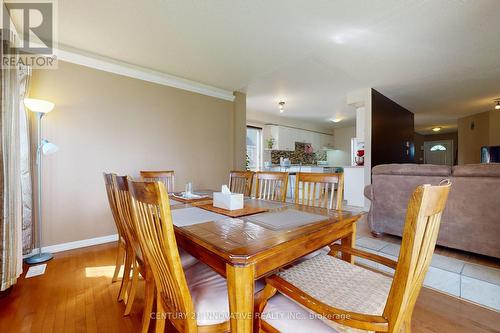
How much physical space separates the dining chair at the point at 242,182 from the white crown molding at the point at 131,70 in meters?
2.00

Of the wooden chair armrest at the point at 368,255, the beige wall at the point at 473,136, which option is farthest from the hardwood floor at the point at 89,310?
the beige wall at the point at 473,136

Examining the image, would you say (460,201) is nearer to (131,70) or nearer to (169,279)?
(169,279)

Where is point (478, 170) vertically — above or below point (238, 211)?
above

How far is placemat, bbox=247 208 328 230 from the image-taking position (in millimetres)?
1136

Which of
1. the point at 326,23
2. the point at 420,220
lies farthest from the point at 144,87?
the point at 420,220

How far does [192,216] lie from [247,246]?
587 mm

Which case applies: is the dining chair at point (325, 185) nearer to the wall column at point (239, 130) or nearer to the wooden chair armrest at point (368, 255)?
the wooden chair armrest at point (368, 255)

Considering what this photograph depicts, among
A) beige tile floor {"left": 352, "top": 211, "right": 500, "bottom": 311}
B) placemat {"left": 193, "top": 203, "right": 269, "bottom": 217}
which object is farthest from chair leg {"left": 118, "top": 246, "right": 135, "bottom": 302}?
beige tile floor {"left": 352, "top": 211, "right": 500, "bottom": 311}

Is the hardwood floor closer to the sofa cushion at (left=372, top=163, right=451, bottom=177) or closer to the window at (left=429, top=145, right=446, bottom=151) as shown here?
the sofa cushion at (left=372, top=163, right=451, bottom=177)

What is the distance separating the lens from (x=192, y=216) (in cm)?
133

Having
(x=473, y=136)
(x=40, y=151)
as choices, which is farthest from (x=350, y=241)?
(x=473, y=136)

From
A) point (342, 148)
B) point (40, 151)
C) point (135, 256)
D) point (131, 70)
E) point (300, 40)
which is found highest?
point (300, 40)

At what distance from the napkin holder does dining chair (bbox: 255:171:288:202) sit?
2.16ft

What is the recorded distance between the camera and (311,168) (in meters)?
6.66
